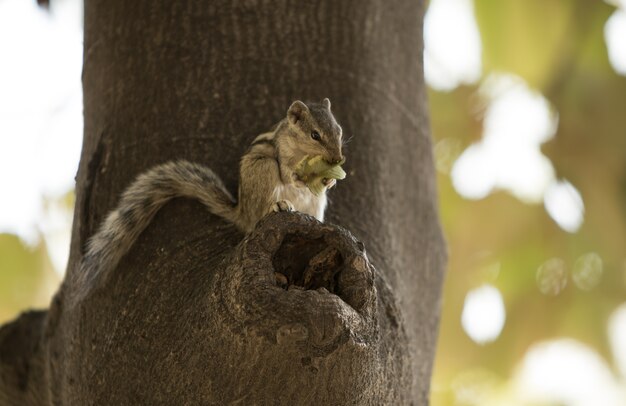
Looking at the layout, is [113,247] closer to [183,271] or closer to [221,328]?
[183,271]

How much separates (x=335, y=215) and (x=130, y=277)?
49 cm

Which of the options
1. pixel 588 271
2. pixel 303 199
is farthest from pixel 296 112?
pixel 588 271

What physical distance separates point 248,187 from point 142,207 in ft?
0.82

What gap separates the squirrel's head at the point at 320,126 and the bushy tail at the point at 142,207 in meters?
0.27

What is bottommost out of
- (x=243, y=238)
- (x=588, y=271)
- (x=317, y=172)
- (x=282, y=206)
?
(x=243, y=238)

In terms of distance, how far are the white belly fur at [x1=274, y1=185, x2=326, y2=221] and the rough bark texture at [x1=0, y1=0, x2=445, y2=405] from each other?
52 mm

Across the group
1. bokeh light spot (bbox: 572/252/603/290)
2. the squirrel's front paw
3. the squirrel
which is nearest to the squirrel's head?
the squirrel

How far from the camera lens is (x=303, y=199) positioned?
7.41 feet

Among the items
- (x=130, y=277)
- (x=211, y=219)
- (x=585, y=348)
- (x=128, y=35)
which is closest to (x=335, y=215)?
(x=211, y=219)

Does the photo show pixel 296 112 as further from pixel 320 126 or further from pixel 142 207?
pixel 142 207

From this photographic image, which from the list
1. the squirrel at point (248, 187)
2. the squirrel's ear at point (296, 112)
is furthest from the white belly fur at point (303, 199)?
the squirrel's ear at point (296, 112)

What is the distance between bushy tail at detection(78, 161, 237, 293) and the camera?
2.07m

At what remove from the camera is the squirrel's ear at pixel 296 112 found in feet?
7.34

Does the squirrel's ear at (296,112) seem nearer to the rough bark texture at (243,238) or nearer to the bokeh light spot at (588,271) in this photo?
the rough bark texture at (243,238)
